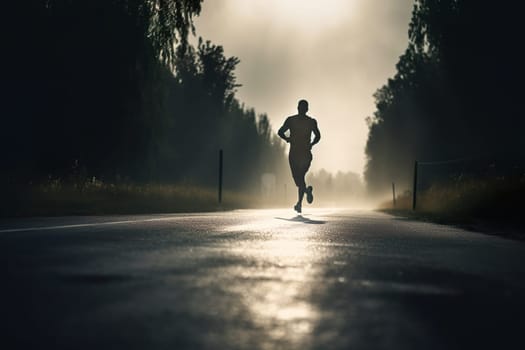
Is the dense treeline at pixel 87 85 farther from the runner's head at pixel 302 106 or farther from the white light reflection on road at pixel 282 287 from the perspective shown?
the white light reflection on road at pixel 282 287

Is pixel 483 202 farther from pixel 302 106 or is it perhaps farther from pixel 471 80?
pixel 471 80

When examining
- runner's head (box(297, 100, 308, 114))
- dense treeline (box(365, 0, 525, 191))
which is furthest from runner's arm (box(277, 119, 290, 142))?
dense treeline (box(365, 0, 525, 191))

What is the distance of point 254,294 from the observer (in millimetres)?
3549

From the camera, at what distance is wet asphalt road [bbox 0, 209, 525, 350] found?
8.87 feet

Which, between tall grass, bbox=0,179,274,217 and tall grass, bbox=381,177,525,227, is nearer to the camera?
tall grass, bbox=381,177,525,227

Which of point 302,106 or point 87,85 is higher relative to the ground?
point 87,85

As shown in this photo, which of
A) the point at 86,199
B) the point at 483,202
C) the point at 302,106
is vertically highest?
the point at 302,106

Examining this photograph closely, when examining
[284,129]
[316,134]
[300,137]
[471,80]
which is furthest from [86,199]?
[471,80]

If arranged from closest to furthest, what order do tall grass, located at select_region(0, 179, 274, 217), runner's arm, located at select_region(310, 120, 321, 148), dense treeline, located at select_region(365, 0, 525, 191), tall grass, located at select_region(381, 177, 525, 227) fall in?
1. tall grass, located at select_region(381, 177, 525, 227)
2. runner's arm, located at select_region(310, 120, 321, 148)
3. tall grass, located at select_region(0, 179, 274, 217)
4. dense treeline, located at select_region(365, 0, 525, 191)

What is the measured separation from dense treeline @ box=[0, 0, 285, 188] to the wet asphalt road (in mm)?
13236

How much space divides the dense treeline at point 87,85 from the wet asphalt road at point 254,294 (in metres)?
13.2

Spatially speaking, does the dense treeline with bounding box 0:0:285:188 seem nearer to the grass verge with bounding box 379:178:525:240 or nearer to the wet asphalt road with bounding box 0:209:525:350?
the grass verge with bounding box 379:178:525:240

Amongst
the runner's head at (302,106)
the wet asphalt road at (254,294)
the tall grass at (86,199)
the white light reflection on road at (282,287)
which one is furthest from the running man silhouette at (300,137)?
the wet asphalt road at (254,294)

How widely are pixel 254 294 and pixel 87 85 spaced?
19.2 meters
